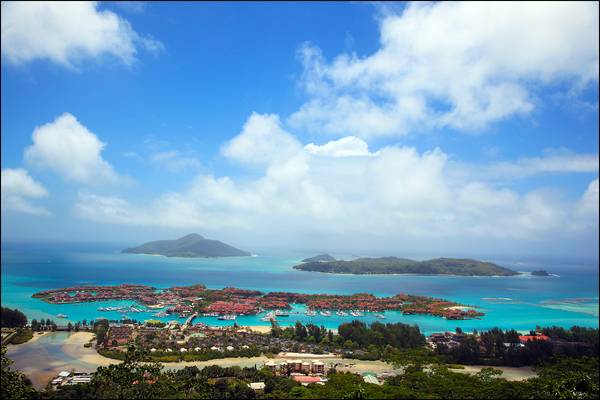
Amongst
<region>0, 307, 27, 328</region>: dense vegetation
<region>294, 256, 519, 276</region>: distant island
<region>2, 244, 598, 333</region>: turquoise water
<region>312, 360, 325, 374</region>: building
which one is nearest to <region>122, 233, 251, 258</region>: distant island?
<region>294, 256, 519, 276</region>: distant island

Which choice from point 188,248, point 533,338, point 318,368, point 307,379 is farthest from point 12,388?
point 188,248

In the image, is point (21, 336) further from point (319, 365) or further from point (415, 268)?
point (415, 268)

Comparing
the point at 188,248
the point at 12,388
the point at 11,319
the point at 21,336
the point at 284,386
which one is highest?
the point at 188,248

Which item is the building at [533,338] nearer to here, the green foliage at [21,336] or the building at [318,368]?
the building at [318,368]

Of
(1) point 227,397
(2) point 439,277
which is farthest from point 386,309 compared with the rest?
(2) point 439,277

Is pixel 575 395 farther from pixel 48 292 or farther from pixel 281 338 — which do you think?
pixel 48 292

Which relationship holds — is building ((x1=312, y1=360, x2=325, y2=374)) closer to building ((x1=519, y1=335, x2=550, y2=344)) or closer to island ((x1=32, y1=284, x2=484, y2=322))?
building ((x1=519, y1=335, x2=550, y2=344))

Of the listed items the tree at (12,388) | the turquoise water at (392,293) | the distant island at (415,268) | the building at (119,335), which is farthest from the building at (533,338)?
the distant island at (415,268)
